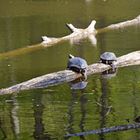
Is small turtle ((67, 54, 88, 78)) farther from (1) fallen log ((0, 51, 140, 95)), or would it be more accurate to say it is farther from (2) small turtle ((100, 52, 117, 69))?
(2) small turtle ((100, 52, 117, 69))

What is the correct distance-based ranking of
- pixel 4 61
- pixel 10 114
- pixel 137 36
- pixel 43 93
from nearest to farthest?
pixel 10 114, pixel 43 93, pixel 4 61, pixel 137 36

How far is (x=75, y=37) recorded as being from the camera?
65.2 feet

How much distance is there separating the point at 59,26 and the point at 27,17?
3.34 metres

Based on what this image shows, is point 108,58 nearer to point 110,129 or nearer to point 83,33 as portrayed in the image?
point 110,129

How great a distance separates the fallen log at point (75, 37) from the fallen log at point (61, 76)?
3.73m

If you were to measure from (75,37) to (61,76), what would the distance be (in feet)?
20.7

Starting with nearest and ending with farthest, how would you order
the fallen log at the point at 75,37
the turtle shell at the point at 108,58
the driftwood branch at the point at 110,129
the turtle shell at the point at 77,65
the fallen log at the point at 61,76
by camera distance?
the driftwood branch at the point at 110,129
the fallen log at the point at 61,76
the turtle shell at the point at 77,65
the turtle shell at the point at 108,58
the fallen log at the point at 75,37

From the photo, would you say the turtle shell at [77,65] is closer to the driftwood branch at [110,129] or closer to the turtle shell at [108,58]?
the turtle shell at [108,58]

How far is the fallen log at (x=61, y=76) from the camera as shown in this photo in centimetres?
1300

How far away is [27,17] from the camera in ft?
85.3

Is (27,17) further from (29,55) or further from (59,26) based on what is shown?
(29,55)

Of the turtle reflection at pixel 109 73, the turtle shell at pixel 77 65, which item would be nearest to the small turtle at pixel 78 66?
the turtle shell at pixel 77 65

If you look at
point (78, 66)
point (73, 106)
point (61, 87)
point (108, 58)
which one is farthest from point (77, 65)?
point (73, 106)

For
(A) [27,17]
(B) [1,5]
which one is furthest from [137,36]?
(B) [1,5]
